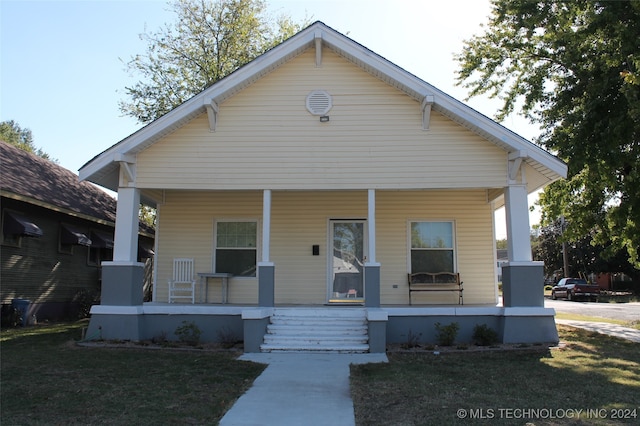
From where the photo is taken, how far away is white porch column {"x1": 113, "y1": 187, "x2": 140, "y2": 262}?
10594mm

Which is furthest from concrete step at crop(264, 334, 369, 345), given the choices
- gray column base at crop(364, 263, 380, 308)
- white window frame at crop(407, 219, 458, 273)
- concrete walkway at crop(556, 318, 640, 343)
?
concrete walkway at crop(556, 318, 640, 343)

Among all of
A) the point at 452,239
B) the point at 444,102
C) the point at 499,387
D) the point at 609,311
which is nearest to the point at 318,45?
the point at 444,102

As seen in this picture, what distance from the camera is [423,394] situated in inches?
247

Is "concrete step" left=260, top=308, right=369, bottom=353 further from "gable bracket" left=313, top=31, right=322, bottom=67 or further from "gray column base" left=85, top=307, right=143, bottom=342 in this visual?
"gable bracket" left=313, top=31, right=322, bottom=67

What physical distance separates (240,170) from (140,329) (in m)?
3.78

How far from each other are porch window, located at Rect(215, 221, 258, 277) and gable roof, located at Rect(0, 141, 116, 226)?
3.52m

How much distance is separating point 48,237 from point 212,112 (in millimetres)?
7022

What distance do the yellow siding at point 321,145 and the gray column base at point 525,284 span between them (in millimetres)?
1735

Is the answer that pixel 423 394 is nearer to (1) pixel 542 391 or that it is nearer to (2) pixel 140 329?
(1) pixel 542 391

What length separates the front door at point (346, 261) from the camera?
40.7 ft

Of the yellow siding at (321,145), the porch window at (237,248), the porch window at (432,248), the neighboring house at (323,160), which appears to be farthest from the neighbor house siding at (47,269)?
the porch window at (432,248)

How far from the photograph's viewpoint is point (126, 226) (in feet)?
35.0

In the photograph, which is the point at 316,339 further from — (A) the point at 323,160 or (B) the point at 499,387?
(B) the point at 499,387

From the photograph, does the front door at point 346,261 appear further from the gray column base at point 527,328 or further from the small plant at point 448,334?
the gray column base at point 527,328
